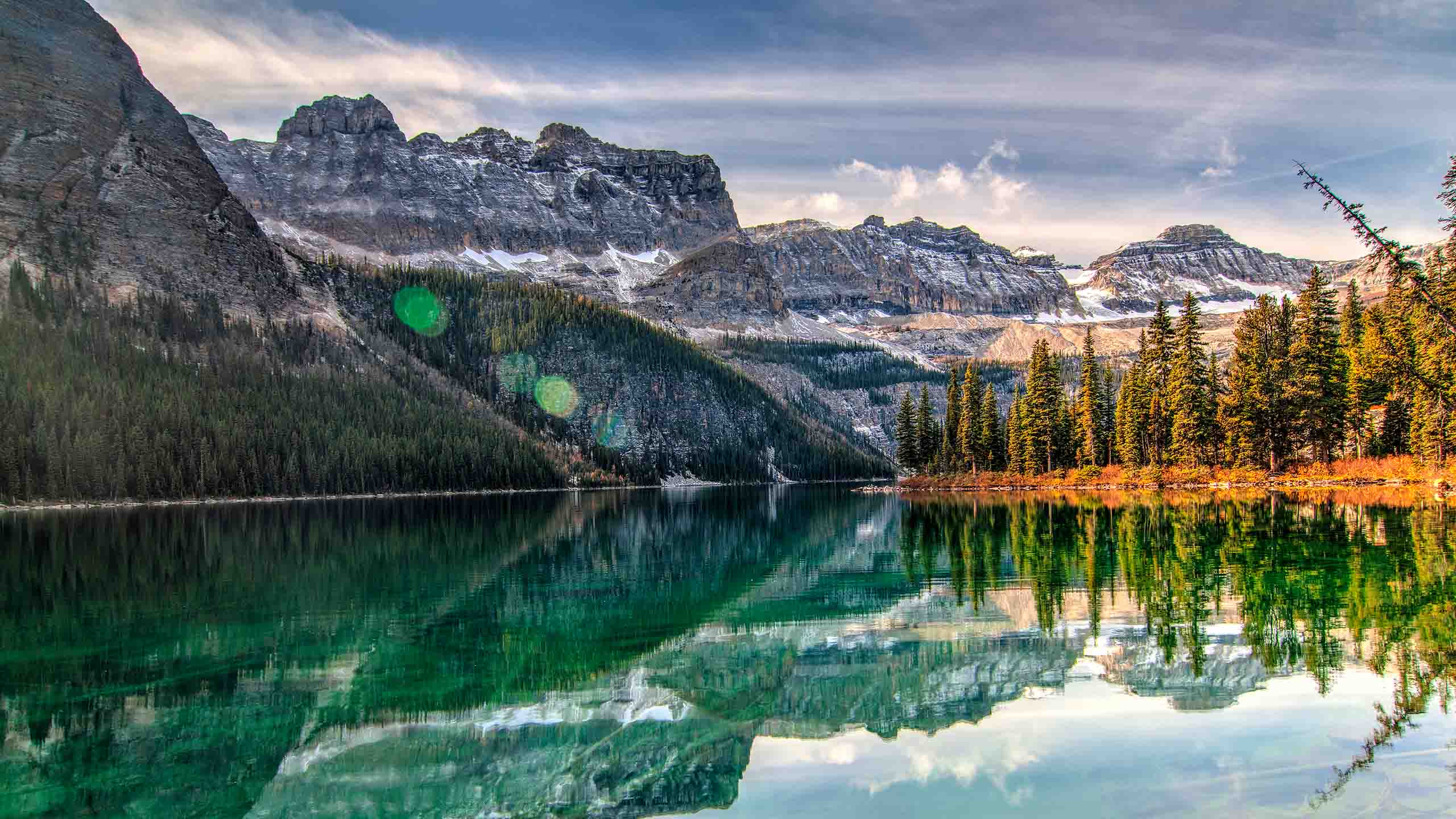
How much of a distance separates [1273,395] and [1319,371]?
3.74 metres

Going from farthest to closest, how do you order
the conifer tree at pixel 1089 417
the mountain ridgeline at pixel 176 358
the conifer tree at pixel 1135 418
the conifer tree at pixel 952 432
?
the conifer tree at pixel 952 432, the mountain ridgeline at pixel 176 358, the conifer tree at pixel 1089 417, the conifer tree at pixel 1135 418

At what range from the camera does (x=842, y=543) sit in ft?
160

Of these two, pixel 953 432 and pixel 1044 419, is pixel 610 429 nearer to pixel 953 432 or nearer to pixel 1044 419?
pixel 953 432

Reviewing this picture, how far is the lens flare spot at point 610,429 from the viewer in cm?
19275

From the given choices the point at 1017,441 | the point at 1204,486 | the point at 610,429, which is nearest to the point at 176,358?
the point at 610,429

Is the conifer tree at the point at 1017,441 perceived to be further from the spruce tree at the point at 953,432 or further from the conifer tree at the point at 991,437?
the spruce tree at the point at 953,432

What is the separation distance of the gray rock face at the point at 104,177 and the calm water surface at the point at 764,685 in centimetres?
13588

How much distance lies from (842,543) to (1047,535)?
9982 mm

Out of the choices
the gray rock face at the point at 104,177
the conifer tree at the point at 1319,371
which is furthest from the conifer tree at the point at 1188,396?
the gray rock face at the point at 104,177

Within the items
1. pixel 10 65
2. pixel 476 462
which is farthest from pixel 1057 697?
pixel 10 65

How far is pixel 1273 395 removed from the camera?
252 feet

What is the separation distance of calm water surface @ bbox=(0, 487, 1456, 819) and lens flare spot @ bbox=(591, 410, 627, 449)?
153 m

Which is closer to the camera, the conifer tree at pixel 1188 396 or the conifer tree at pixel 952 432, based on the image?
the conifer tree at pixel 1188 396

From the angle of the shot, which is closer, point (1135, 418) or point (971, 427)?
point (1135, 418)
